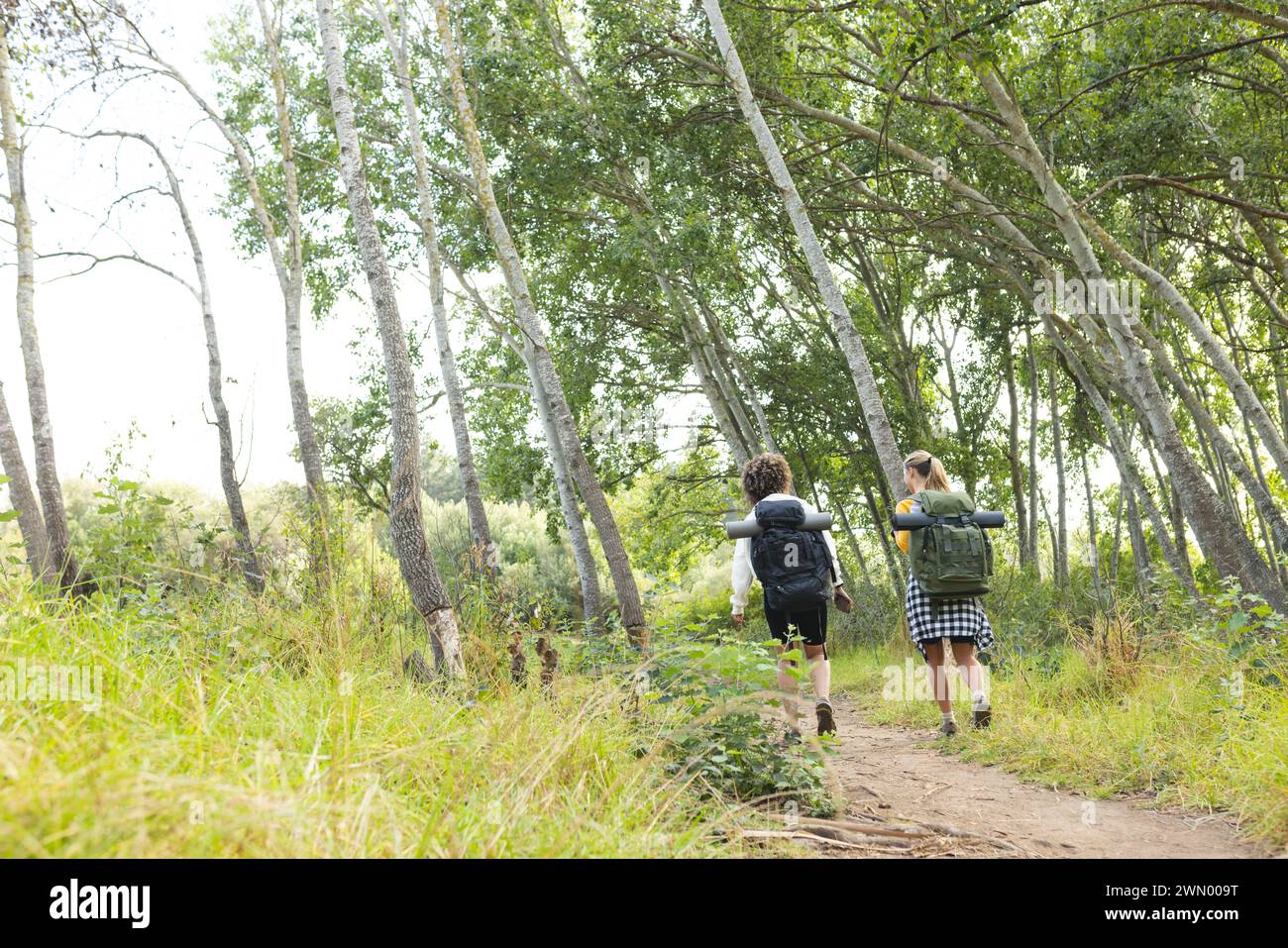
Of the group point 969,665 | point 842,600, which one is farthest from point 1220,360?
point 842,600

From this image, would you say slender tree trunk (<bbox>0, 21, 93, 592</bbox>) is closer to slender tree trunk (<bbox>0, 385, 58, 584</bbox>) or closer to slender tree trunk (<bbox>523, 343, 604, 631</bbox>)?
slender tree trunk (<bbox>0, 385, 58, 584</bbox>)

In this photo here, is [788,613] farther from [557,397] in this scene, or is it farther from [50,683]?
[557,397]

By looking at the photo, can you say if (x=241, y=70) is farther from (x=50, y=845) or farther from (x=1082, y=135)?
(x=50, y=845)

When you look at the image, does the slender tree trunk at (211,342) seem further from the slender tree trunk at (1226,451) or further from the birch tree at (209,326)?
the slender tree trunk at (1226,451)

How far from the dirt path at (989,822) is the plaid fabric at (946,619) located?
0.87m

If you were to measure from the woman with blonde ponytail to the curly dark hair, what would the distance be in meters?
0.91

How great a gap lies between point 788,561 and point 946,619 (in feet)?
4.28

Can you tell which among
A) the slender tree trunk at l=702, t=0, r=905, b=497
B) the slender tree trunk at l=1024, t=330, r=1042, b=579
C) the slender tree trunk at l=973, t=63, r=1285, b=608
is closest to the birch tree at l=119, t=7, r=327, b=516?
the slender tree trunk at l=702, t=0, r=905, b=497

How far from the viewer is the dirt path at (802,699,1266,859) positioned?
3566 millimetres

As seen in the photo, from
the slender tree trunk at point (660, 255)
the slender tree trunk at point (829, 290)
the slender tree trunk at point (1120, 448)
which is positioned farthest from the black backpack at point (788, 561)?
the slender tree trunk at point (1120, 448)

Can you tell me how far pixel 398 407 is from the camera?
636cm
